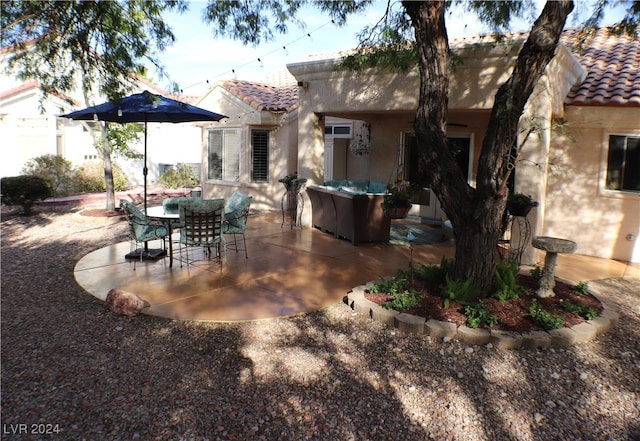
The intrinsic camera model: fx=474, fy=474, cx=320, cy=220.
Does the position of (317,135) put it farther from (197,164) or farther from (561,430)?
(197,164)

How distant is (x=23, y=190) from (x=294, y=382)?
37.5ft

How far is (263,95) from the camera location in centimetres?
1496

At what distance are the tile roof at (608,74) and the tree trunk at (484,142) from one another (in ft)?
10.2

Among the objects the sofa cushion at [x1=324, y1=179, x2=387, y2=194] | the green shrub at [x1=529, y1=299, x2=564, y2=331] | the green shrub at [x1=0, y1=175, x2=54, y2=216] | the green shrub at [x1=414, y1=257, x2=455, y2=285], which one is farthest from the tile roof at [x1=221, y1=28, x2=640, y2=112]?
the green shrub at [x1=0, y1=175, x2=54, y2=216]

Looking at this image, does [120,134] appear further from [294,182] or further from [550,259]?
[550,259]

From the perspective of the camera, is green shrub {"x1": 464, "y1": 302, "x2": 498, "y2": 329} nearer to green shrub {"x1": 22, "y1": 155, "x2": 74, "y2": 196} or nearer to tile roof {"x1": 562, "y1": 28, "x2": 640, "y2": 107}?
tile roof {"x1": 562, "y1": 28, "x2": 640, "y2": 107}

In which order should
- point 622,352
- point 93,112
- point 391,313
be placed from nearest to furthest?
1. point 622,352
2. point 391,313
3. point 93,112

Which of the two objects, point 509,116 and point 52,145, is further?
point 52,145

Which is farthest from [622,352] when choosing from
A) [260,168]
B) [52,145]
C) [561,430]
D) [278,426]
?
[52,145]

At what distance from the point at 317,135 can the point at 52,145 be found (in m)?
13.2

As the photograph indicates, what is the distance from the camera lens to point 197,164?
22.7m

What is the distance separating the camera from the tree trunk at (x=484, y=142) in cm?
488

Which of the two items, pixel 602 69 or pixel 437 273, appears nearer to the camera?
pixel 437 273

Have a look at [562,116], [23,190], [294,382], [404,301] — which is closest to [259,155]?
[23,190]
